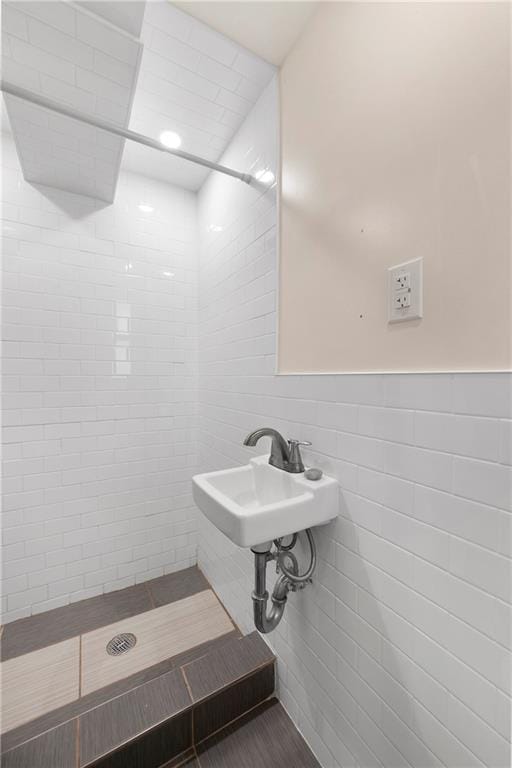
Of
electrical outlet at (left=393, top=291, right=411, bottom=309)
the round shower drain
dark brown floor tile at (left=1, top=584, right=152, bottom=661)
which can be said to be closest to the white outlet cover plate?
electrical outlet at (left=393, top=291, right=411, bottom=309)

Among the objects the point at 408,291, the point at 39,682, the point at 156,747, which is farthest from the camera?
the point at 39,682

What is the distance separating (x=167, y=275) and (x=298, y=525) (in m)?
1.82

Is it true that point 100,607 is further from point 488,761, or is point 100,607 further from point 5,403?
point 488,761

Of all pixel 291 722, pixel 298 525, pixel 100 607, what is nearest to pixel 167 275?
pixel 298 525

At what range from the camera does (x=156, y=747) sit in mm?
1060

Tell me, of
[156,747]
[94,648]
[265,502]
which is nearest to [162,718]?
[156,747]

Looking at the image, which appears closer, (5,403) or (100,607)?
(5,403)

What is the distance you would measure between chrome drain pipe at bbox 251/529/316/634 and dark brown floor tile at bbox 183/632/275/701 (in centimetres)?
36

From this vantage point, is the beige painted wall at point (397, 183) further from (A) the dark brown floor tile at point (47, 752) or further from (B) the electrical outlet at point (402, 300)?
(A) the dark brown floor tile at point (47, 752)

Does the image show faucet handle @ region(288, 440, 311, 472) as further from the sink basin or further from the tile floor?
the tile floor

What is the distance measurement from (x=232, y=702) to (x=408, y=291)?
5.35 ft

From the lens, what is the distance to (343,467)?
963mm

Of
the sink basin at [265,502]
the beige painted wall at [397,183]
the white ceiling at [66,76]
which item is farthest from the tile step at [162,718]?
the white ceiling at [66,76]

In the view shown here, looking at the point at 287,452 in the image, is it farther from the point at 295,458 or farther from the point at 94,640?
the point at 94,640
